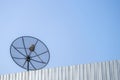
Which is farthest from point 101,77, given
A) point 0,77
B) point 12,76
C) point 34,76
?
point 0,77

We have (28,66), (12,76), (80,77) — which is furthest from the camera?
(28,66)

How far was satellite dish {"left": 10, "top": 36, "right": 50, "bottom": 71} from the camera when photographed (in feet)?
30.9

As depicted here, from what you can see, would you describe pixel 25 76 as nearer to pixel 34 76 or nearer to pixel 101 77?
pixel 34 76

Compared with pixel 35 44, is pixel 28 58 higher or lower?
lower

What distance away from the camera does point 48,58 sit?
31.9 ft

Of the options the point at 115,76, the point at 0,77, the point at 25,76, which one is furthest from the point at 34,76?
the point at 115,76

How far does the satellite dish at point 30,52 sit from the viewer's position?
9.42 m

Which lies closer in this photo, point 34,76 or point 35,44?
point 34,76

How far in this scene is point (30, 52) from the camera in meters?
9.72

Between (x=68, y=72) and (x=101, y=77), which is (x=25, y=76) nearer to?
(x=68, y=72)

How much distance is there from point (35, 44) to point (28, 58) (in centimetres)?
68

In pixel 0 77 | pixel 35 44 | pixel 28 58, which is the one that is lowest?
pixel 0 77

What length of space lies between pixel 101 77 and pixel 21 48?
440cm

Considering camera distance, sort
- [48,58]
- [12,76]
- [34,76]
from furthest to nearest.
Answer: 1. [48,58]
2. [12,76]
3. [34,76]
